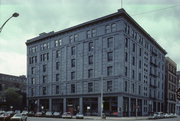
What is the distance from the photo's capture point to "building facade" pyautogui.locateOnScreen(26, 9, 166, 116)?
5453 centimetres

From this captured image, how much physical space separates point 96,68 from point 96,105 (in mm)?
8992

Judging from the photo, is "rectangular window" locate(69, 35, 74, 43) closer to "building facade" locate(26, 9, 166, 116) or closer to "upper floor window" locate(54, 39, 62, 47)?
"building facade" locate(26, 9, 166, 116)

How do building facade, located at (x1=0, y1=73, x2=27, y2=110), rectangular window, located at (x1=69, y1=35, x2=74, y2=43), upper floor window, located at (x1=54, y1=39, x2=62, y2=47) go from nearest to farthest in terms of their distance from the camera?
rectangular window, located at (x1=69, y1=35, x2=74, y2=43)
upper floor window, located at (x1=54, y1=39, x2=62, y2=47)
building facade, located at (x1=0, y1=73, x2=27, y2=110)

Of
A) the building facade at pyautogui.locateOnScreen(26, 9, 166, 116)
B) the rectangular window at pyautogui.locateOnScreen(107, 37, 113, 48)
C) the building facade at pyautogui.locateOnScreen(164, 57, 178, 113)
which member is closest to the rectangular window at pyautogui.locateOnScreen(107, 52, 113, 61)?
the building facade at pyautogui.locateOnScreen(26, 9, 166, 116)

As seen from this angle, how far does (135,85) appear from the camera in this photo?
6066cm

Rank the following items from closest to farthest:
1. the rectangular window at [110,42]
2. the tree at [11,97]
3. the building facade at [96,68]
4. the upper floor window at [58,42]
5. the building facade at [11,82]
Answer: the building facade at [96,68] < the rectangular window at [110,42] < the upper floor window at [58,42] < the tree at [11,97] < the building facade at [11,82]

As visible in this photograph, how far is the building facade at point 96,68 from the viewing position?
179 ft

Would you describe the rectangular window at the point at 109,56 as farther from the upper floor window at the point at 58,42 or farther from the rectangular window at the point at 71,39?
the upper floor window at the point at 58,42

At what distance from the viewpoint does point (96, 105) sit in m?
56.9


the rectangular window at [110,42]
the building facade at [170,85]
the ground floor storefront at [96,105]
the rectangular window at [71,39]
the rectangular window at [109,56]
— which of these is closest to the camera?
the ground floor storefront at [96,105]

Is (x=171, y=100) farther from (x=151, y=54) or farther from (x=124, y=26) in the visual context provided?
(x=124, y=26)

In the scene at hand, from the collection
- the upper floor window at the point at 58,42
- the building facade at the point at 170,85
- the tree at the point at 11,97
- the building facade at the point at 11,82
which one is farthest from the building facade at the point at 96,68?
the building facade at the point at 11,82

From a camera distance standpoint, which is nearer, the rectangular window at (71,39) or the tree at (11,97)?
the rectangular window at (71,39)

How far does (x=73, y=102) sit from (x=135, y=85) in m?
17.0
